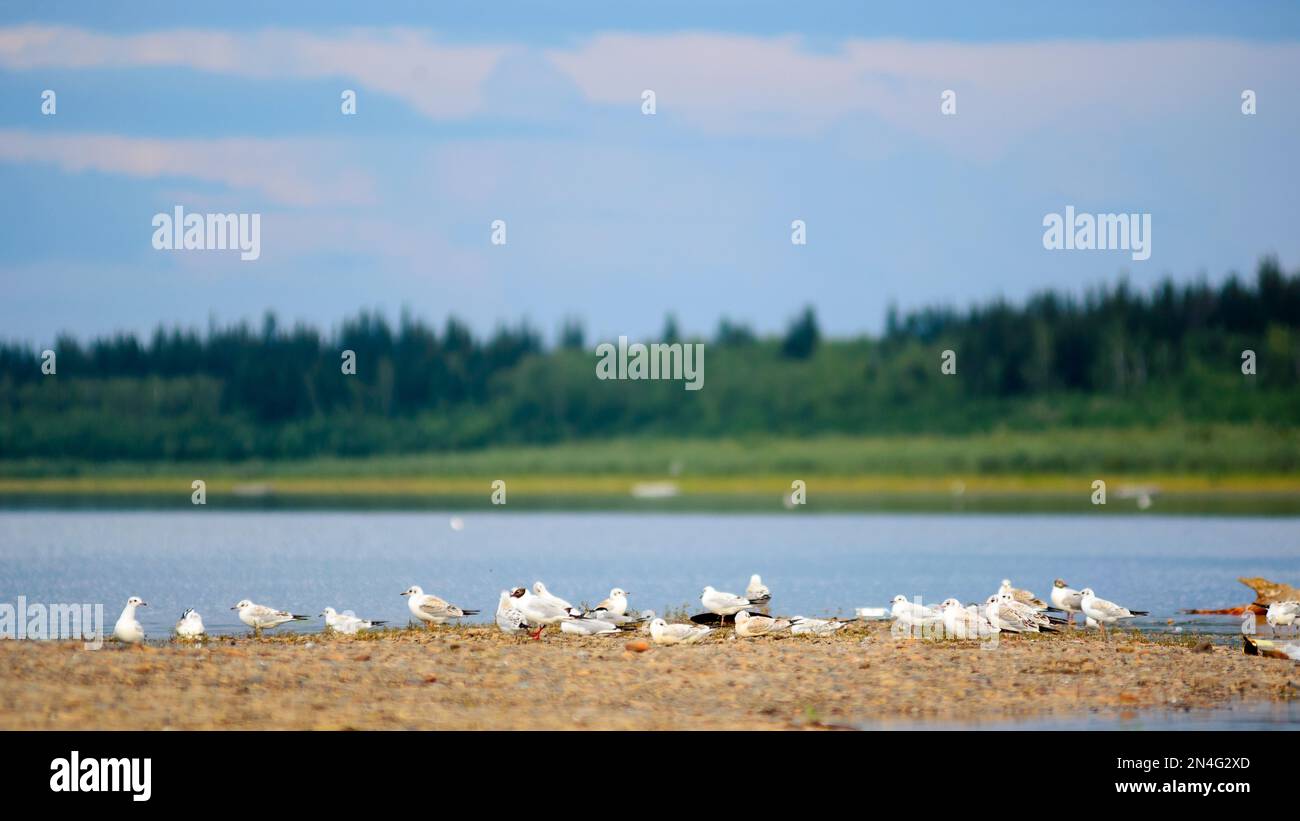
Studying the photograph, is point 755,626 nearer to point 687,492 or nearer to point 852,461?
point 687,492

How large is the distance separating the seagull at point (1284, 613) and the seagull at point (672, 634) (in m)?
9.65

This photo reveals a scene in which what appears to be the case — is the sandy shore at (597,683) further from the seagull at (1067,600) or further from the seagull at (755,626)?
the seagull at (1067,600)

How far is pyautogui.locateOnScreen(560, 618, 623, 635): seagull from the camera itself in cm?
2636

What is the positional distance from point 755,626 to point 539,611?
362 cm

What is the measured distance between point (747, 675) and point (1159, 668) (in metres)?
5.98

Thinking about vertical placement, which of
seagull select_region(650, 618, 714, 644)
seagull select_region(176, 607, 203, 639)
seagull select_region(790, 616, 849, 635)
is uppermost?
seagull select_region(176, 607, 203, 639)

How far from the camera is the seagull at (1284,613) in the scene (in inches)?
1021

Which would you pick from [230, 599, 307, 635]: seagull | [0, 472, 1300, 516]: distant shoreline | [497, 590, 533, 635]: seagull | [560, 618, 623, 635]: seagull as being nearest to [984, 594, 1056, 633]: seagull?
[560, 618, 623, 635]: seagull

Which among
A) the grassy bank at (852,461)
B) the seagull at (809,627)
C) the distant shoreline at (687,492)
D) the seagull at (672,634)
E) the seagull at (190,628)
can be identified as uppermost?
the seagull at (190,628)

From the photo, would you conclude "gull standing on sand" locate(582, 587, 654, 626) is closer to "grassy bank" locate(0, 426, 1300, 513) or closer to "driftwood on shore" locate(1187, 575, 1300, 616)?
"driftwood on shore" locate(1187, 575, 1300, 616)

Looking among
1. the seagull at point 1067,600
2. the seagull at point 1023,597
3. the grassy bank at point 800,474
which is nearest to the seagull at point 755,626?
the seagull at point 1023,597
